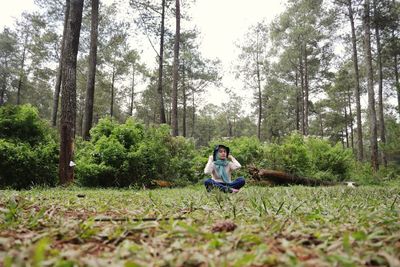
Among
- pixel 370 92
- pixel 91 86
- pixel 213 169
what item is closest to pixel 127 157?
pixel 213 169

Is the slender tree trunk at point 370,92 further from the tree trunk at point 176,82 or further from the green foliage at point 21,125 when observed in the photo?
the green foliage at point 21,125

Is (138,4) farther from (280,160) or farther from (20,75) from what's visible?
(20,75)

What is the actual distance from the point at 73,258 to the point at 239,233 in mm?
929

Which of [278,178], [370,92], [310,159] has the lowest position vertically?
[278,178]

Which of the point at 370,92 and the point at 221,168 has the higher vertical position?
the point at 370,92

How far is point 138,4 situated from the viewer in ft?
63.8

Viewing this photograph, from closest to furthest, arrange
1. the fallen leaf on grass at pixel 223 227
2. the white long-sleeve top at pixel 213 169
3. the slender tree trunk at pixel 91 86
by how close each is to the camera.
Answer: the fallen leaf on grass at pixel 223 227 → the white long-sleeve top at pixel 213 169 → the slender tree trunk at pixel 91 86

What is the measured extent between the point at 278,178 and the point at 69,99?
321 inches

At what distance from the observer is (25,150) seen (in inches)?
368

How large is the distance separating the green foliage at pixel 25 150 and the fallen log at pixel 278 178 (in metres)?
7.36

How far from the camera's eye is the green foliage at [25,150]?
29.7 feet

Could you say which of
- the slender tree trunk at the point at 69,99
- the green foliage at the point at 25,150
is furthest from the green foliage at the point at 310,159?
the green foliage at the point at 25,150

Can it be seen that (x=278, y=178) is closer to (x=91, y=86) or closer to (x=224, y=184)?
(x=224, y=184)

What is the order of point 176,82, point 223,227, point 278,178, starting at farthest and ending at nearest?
1. point 176,82
2. point 278,178
3. point 223,227
